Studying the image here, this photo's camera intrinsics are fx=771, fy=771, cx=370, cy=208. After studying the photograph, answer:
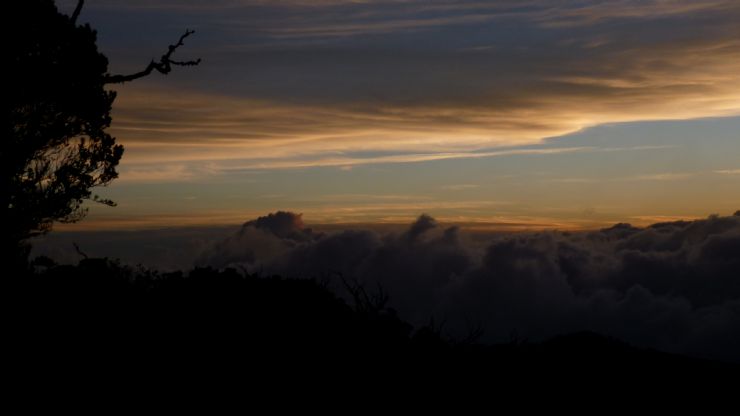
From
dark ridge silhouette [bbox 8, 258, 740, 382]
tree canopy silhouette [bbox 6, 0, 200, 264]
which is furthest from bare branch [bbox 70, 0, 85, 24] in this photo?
dark ridge silhouette [bbox 8, 258, 740, 382]

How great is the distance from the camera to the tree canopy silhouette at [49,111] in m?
27.5

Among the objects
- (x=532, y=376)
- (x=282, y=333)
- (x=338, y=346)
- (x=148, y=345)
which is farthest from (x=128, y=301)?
(x=532, y=376)

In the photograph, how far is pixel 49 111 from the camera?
94.6 feet

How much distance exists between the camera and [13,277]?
18.8m

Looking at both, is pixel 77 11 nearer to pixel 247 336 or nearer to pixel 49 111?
pixel 49 111

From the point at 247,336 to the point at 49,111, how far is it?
1805 centimetres

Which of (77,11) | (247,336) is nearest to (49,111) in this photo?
(77,11)

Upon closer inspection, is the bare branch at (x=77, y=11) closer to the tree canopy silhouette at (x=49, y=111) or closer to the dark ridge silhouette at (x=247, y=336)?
the tree canopy silhouette at (x=49, y=111)

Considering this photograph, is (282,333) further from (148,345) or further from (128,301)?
(128,301)

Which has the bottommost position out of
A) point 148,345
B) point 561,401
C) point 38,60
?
point 561,401

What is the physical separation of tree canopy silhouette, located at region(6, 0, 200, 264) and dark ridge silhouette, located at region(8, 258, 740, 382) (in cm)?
1130

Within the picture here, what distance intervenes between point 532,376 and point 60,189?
21.4 m

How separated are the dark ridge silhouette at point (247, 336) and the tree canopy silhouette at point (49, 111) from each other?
1130 centimetres

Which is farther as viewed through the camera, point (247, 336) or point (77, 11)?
point (77, 11)
